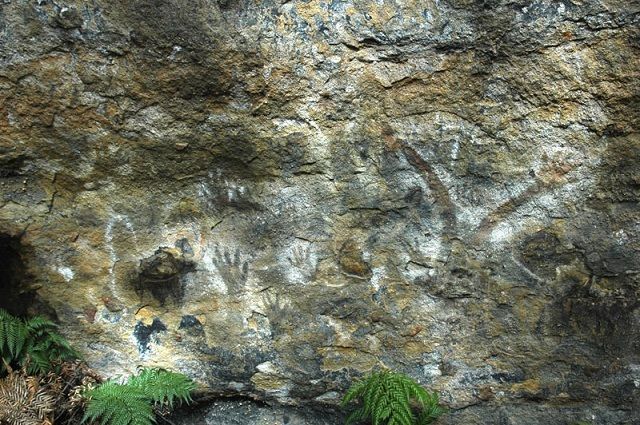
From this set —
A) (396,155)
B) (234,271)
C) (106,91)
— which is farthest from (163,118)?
(396,155)

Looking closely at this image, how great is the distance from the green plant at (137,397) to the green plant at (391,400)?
641 mm

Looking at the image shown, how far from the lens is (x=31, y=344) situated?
2.56 meters

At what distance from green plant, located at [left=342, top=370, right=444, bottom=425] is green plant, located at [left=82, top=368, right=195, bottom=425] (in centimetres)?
64

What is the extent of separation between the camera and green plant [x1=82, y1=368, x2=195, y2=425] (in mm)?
2408

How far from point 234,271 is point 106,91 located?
2.64 feet

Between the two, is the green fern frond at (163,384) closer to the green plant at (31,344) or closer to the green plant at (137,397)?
the green plant at (137,397)

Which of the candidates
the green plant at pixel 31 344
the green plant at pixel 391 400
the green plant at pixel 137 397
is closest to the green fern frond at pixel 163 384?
the green plant at pixel 137 397

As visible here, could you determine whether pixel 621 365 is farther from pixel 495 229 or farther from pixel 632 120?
pixel 632 120

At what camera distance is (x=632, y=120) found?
2287mm

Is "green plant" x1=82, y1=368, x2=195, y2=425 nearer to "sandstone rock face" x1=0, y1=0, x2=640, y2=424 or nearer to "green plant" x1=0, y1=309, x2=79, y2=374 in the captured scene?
"sandstone rock face" x1=0, y1=0, x2=640, y2=424

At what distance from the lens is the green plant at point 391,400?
93.4 inches

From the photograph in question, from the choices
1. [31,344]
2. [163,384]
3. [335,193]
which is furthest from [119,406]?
[335,193]

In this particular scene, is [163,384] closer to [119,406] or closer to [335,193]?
[119,406]

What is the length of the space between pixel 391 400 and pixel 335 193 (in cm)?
77
